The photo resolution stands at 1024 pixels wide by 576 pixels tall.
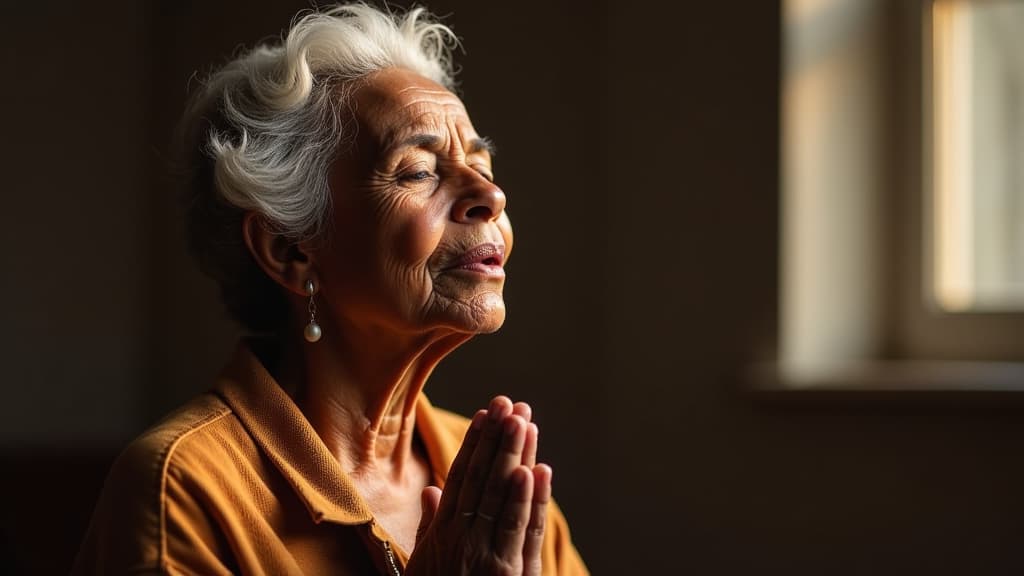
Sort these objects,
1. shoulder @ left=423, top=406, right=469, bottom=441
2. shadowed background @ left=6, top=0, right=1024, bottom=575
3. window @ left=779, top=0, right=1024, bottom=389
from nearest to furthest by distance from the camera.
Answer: shoulder @ left=423, top=406, right=469, bottom=441 → shadowed background @ left=6, top=0, right=1024, bottom=575 → window @ left=779, top=0, right=1024, bottom=389

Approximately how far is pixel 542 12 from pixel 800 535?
1.21 meters

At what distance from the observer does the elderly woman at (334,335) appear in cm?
114

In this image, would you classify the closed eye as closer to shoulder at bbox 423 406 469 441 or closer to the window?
shoulder at bbox 423 406 469 441

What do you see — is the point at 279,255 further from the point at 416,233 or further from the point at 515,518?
the point at 515,518

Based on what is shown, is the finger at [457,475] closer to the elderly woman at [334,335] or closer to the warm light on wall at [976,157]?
the elderly woman at [334,335]

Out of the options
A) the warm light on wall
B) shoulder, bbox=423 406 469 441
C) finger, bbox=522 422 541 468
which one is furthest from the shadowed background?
finger, bbox=522 422 541 468

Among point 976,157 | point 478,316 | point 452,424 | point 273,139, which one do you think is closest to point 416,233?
point 478,316

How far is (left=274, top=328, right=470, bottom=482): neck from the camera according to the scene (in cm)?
133

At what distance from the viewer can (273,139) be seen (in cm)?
130

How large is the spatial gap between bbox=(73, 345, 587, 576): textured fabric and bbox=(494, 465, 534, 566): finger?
182mm

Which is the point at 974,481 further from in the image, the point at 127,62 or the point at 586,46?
the point at 127,62

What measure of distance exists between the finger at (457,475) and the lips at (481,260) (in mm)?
202

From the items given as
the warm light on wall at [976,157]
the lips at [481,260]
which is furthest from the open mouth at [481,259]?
the warm light on wall at [976,157]

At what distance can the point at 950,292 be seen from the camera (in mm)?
1993
